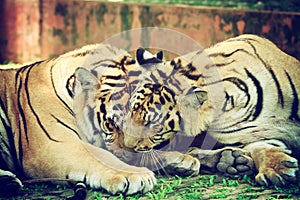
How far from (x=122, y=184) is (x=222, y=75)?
3.42 feet

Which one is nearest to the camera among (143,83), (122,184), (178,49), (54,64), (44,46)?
(122,184)

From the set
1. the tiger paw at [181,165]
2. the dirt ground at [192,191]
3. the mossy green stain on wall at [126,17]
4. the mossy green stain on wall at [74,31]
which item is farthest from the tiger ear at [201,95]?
the mossy green stain on wall at [74,31]

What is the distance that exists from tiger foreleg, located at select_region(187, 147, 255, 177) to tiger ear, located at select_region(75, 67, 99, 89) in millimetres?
729

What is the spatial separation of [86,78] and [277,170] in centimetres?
123

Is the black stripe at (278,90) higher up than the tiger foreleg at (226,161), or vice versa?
the black stripe at (278,90)

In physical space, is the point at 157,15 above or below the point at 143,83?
above

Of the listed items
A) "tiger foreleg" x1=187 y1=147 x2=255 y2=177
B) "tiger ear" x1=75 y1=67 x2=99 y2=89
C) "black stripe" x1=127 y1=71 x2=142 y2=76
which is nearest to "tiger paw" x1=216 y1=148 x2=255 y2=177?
"tiger foreleg" x1=187 y1=147 x2=255 y2=177

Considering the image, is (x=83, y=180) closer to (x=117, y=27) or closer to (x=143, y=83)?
(x=143, y=83)

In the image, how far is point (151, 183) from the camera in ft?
12.0

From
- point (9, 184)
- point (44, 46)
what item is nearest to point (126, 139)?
point (9, 184)

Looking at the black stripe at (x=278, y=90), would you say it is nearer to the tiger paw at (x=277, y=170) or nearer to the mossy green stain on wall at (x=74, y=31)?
the tiger paw at (x=277, y=170)

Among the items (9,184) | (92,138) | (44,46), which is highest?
(44,46)

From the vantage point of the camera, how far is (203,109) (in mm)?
3969

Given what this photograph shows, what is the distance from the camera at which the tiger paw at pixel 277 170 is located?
3.65m
